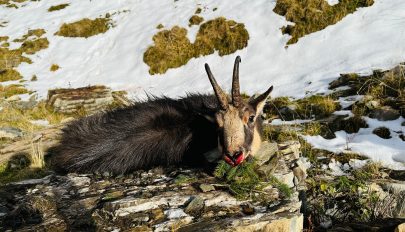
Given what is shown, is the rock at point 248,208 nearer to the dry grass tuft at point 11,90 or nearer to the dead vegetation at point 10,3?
the dry grass tuft at point 11,90

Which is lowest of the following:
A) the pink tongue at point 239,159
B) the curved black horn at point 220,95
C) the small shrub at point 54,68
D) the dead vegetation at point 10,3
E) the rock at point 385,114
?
the small shrub at point 54,68

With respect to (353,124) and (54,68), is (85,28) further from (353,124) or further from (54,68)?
(353,124)

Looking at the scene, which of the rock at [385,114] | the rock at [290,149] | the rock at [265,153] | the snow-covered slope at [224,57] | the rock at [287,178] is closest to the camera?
the rock at [287,178]

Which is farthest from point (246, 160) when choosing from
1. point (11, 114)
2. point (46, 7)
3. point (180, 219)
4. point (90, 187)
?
point (46, 7)

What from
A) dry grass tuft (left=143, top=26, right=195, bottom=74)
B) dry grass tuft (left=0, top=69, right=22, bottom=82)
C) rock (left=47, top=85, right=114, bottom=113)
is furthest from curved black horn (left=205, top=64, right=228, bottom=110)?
dry grass tuft (left=0, top=69, right=22, bottom=82)

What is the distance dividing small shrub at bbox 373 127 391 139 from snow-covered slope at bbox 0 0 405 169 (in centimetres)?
18

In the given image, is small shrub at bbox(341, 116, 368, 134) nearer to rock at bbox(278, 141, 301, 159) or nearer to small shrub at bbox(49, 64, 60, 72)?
rock at bbox(278, 141, 301, 159)

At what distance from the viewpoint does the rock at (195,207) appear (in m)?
4.25

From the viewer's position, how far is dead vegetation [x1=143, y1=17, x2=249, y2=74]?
17.2 m

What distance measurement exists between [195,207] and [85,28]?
23.7 metres

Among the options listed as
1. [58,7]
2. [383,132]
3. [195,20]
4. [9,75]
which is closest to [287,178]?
[383,132]

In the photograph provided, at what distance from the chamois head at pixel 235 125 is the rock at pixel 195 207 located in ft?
2.65

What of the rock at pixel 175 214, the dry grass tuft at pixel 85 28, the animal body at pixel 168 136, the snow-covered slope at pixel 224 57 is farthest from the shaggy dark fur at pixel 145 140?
the dry grass tuft at pixel 85 28

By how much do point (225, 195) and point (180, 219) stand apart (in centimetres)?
74
